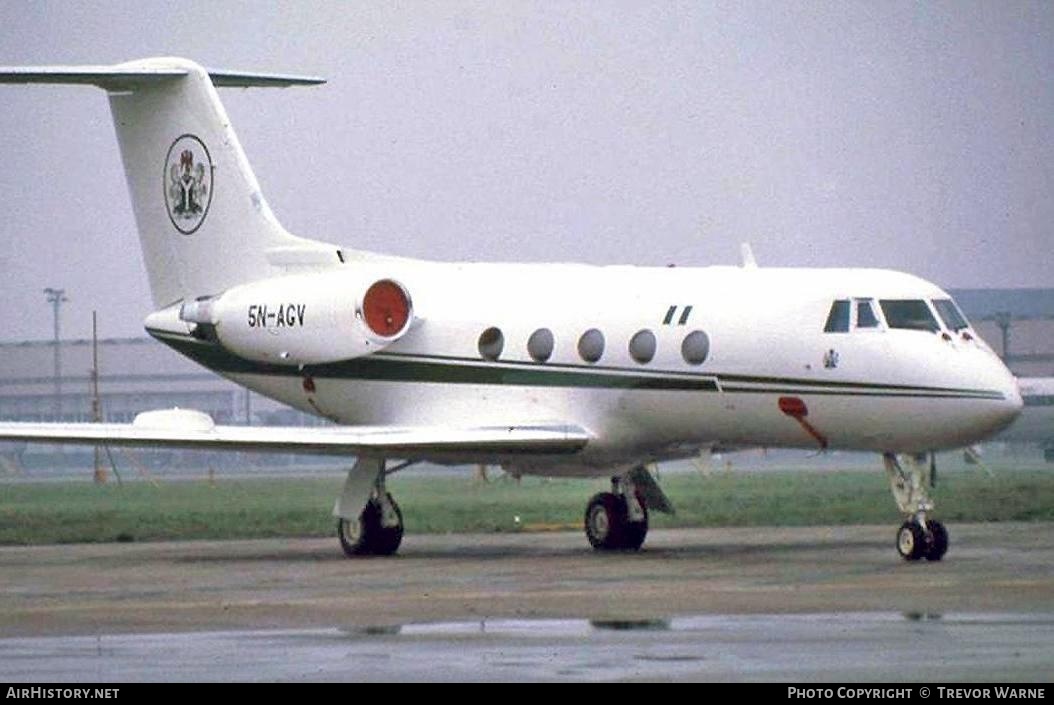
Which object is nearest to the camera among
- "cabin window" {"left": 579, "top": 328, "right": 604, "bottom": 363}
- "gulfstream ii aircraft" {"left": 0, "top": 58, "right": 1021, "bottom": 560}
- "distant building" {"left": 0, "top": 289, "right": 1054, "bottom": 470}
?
"gulfstream ii aircraft" {"left": 0, "top": 58, "right": 1021, "bottom": 560}

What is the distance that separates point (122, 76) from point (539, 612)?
51.2 ft

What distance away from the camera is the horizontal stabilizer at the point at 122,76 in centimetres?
3372

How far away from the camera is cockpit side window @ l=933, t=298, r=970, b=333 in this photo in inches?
1154

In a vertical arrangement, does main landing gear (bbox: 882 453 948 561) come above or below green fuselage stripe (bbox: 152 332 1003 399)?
below

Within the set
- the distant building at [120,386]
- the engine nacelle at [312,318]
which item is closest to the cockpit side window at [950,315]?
the engine nacelle at [312,318]

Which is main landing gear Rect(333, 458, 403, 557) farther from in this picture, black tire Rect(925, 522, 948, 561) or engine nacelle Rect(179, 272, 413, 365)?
black tire Rect(925, 522, 948, 561)

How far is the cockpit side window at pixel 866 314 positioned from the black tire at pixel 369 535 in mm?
6125

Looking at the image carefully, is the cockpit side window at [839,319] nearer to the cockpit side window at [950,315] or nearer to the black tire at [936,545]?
the cockpit side window at [950,315]

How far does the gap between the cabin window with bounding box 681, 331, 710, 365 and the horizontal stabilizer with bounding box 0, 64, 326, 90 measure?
8.84 metres

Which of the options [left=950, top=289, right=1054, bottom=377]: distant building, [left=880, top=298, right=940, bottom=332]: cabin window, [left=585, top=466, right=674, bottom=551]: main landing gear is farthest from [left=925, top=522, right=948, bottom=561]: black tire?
[left=950, top=289, right=1054, bottom=377]: distant building

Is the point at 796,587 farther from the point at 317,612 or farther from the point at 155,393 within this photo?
the point at 155,393

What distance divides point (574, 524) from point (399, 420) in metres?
5.22

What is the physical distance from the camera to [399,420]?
33438 mm

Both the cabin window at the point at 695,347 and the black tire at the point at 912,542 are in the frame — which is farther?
the cabin window at the point at 695,347
